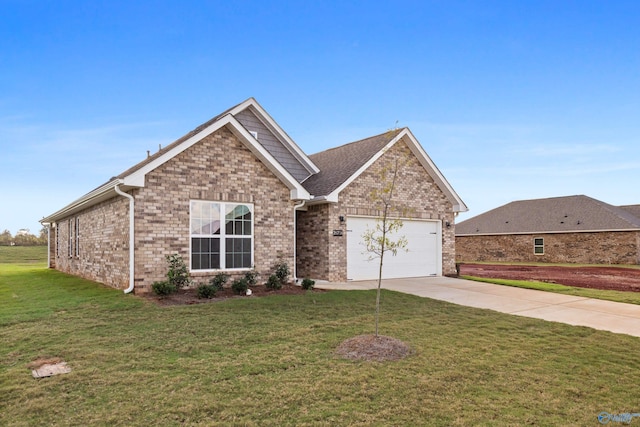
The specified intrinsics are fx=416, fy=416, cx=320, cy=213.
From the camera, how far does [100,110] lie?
1847cm

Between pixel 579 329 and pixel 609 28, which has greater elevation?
pixel 609 28

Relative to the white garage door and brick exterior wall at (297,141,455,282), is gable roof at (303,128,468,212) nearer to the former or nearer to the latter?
brick exterior wall at (297,141,455,282)

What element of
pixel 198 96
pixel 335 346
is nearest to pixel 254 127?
pixel 198 96

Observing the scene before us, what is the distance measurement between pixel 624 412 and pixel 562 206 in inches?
1427

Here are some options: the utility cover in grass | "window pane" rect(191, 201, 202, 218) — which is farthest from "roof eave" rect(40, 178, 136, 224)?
the utility cover in grass

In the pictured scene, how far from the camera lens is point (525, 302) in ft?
38.5

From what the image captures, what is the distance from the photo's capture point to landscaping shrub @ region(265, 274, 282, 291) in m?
12.6

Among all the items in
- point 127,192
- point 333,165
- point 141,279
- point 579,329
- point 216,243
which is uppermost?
point 333,165

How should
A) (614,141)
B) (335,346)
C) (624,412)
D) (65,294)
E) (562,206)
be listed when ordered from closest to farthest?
(624,412), (335,346), (65,294), (614,141), (562,206)

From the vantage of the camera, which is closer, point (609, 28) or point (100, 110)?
point (609, 28)

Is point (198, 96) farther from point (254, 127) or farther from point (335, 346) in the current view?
point (335, 346)

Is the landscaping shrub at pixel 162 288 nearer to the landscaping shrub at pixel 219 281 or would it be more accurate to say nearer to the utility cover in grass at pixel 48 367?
the landscaping shrub at pixel 219 281

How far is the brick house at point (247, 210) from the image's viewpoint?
11.4 m

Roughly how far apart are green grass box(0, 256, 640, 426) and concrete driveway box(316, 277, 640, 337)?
108 cm
